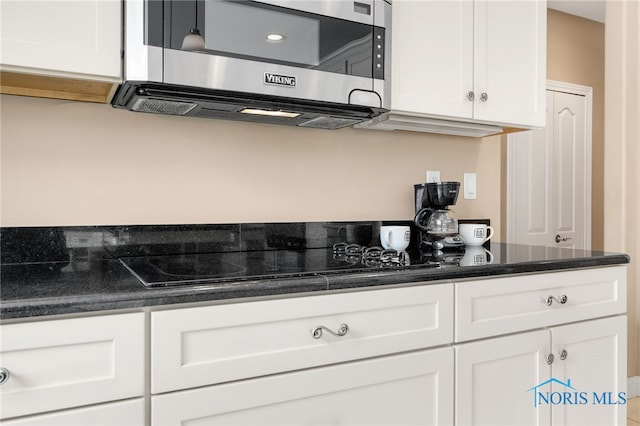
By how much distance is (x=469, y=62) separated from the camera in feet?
6.30

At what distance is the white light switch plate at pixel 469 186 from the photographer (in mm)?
2338

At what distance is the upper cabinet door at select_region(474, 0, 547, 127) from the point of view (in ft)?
6.39

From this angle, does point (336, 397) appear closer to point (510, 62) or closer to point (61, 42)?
point (61, 42)

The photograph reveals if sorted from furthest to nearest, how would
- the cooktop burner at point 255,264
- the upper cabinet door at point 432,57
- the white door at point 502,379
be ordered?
the upper cabinet door at point 432,57
the white door at point 502,379
the cooktop burner at point 255,264

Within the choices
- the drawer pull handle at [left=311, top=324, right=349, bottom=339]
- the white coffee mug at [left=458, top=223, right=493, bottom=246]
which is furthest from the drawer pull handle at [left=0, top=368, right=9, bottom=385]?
the white coffee mug at [left=458, top=223, right=493, bottom=246]

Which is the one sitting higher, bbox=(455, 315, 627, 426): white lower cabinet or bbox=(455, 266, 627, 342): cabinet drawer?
bbox=(455, 266, 627, 342): cabinet drawer

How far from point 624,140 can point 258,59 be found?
2.30 m

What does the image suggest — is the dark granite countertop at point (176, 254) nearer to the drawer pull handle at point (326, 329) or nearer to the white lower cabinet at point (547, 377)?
the drawer pull handle at point (326, 329)

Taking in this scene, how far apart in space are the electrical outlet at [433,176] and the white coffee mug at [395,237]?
422mm

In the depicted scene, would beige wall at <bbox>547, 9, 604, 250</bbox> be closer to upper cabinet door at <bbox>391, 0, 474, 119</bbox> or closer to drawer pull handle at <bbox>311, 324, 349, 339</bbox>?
upper cabinet door at <bbox>391, 0, 474, 119</bbox>

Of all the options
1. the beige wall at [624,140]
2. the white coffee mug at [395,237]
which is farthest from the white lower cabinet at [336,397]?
the beige wall at [624,140]

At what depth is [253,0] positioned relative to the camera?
4.84 feet

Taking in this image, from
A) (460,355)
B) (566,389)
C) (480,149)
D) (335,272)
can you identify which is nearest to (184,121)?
(335,272)

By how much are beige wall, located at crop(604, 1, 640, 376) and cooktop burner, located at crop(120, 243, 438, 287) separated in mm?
1807
